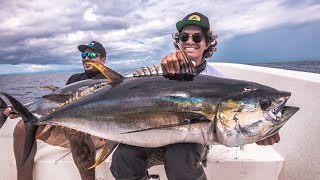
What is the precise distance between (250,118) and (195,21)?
54.2 inches

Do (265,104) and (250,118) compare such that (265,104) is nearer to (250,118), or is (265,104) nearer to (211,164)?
(250,118)

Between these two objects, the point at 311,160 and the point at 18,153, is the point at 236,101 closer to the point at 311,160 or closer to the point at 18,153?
the point at 311,160

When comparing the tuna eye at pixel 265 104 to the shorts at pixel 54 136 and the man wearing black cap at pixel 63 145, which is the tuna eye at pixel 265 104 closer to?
the man wearing black cap at pixel 63 145

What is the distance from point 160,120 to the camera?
1789 millimetres

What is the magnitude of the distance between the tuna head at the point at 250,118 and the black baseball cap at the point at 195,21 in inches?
49.7

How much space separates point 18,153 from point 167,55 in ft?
6.71

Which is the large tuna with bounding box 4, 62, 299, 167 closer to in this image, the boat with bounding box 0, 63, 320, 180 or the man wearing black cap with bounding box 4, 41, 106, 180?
the man wearing black cap with bounding box 4, 41, 106, 180

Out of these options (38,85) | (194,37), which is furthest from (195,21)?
(38,85)

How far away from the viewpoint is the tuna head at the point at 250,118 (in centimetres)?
168

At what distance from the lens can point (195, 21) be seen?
280cm

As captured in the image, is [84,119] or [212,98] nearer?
[212,98]

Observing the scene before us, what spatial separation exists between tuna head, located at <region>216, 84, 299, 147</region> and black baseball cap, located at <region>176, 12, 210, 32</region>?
126 cm

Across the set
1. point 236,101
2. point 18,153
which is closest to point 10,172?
point 18,153

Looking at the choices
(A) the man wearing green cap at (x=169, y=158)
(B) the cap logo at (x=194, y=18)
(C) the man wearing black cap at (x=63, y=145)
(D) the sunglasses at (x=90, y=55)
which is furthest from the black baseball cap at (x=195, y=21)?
(D) the sunglasses at (x=90, y=55)
